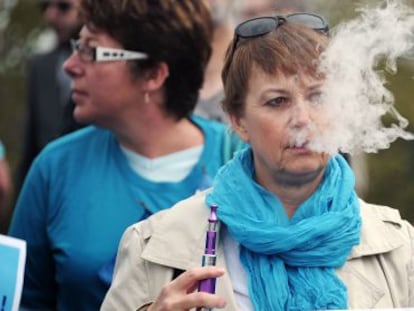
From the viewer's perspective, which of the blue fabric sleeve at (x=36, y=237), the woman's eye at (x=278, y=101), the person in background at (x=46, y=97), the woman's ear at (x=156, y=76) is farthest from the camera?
the person in background at (x=46, y=97)

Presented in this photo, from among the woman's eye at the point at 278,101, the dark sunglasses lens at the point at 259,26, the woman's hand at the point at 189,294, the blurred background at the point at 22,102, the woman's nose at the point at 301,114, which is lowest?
the blurred background at the point at 22,102

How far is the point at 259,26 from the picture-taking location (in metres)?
3.71

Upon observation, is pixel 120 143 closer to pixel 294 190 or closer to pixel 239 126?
pixel 239 126

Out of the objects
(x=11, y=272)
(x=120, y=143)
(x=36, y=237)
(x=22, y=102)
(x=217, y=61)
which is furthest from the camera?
(x=22, y=102)

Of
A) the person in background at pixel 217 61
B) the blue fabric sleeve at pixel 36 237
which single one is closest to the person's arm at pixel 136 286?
the blue fabric sleeve at pixel 36 237

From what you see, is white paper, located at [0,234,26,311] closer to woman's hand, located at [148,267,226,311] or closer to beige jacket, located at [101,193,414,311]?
beige jacket, located at [101,193,414,311]

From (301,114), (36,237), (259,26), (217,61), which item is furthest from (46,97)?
(301,114)

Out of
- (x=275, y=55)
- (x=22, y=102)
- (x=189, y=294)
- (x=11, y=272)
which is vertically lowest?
(x=22, y=102)

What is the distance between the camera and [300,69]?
3.57 meters

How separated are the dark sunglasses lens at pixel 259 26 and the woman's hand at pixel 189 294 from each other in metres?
0.81

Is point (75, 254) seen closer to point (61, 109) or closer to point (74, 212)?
point (74, 212)

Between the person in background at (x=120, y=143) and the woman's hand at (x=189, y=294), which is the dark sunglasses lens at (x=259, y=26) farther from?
the person in background at (x=120, y=143)

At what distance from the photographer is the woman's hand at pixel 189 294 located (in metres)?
3.22

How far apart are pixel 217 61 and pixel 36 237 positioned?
1.49 meters
